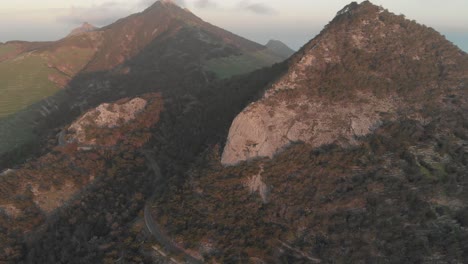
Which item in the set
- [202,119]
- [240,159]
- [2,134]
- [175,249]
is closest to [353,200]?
[240,159]

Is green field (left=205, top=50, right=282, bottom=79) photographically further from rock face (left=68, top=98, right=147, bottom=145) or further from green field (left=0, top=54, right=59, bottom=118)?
green field (left=0, top=54, right=59, bottom=118)

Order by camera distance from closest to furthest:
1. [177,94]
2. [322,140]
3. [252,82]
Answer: [322,140], [252,82], [177,94]

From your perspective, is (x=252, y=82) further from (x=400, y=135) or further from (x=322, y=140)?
(x=400, y=135)

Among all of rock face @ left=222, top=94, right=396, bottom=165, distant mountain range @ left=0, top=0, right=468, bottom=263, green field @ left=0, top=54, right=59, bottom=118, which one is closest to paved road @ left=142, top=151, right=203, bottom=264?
distant mountain range @ left=0, top=0, right=468, bottom=263

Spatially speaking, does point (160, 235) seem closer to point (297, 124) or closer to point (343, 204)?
point (343, 204)

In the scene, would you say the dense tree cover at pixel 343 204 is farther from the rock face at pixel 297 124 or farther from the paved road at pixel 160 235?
the rock face at pixel 297 124

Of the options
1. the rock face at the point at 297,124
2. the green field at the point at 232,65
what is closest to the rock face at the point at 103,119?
the rock face at the point at 297,124
